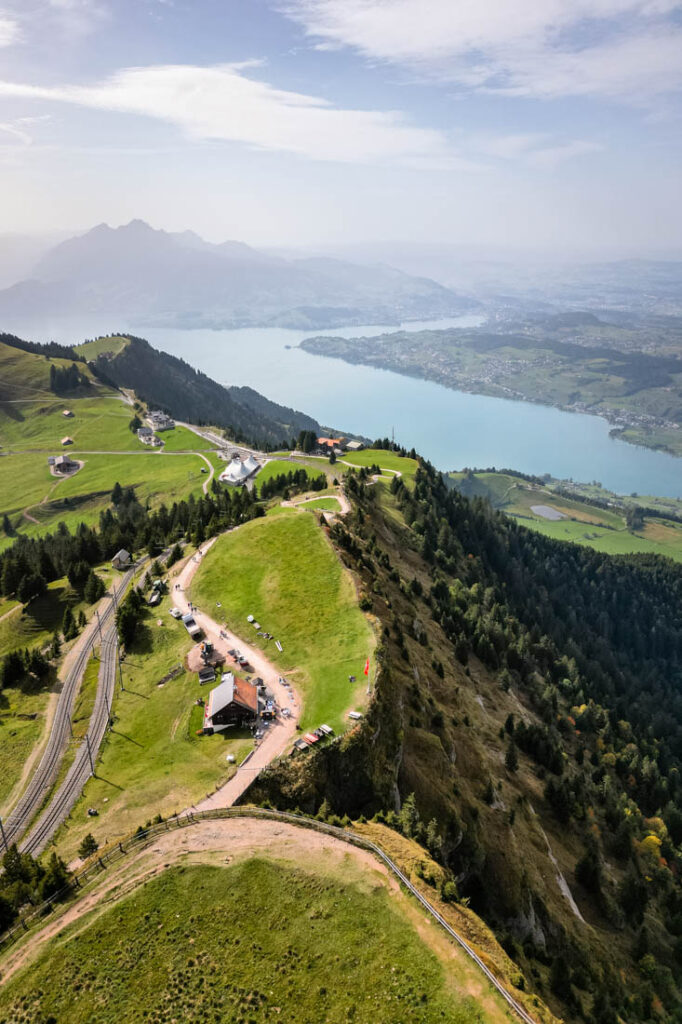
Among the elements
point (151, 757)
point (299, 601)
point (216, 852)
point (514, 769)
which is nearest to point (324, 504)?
point (299, 601)

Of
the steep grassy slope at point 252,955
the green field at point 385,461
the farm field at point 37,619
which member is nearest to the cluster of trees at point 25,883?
the steep grassy slope at point 252,955

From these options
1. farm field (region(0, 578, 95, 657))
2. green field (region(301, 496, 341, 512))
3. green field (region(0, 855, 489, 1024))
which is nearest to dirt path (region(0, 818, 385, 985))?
green field (region(0, 855, 489, 1024))

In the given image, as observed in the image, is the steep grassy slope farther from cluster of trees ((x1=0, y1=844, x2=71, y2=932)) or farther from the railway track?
the railway track

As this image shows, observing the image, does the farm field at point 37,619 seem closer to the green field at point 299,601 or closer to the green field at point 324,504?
the green field at point 299,601

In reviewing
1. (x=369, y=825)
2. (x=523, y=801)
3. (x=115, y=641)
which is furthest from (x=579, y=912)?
(x=115, y=641)

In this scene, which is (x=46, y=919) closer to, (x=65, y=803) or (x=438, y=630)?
(x=65, y=803)

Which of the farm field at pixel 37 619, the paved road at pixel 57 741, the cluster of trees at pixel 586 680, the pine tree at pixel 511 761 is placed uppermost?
the paved road at pixel 57 741
